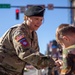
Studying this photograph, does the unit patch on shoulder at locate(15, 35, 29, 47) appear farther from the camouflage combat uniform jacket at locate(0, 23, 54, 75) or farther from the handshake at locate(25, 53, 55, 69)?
the handshake at locate(25, 53, 55, 69)

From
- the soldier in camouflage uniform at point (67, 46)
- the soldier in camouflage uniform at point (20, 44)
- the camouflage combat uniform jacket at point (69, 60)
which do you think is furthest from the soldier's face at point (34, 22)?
the camouflage combat uniform jacket at point (69, 60)

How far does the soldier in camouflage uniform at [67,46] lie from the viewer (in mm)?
3816

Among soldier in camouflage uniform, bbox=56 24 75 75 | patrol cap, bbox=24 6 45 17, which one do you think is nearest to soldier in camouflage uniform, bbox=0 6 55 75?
patrol cap, bbox=24 6 45 17

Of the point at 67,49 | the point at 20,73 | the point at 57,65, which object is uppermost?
the point at 67,49

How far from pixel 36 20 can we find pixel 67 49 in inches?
34.0

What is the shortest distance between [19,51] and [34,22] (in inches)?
18.6

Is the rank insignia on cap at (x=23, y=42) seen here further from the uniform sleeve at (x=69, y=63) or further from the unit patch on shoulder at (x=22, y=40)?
the uniform sleeve at (x=69, y=63)

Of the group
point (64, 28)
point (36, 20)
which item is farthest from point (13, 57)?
point (64, 28)

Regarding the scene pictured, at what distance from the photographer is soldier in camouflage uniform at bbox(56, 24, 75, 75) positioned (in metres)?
3.82

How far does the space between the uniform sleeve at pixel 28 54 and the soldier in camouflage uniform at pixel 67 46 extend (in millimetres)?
292

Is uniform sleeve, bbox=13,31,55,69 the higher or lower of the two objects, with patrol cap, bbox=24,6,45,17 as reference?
lower

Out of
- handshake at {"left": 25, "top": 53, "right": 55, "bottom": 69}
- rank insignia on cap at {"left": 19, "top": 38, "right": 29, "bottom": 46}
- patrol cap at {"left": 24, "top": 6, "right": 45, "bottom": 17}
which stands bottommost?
handshake at {"left": 25, "top": 53, "right": 55, "bottom": 69}

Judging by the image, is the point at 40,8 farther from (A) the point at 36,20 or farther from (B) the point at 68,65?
(B) the point at 68,65

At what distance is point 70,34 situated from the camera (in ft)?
13.0
